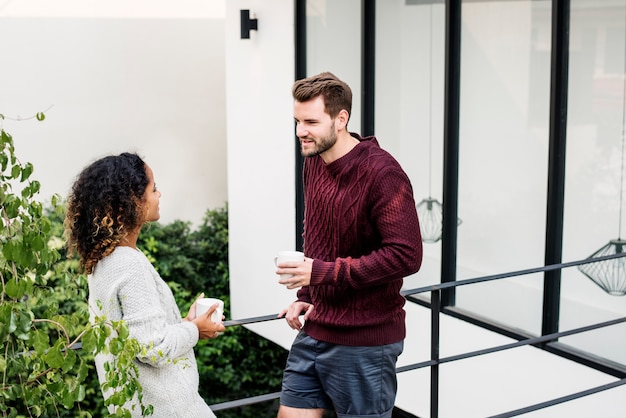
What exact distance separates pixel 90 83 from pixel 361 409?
6184mm

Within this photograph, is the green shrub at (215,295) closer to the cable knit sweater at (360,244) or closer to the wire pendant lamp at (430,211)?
the wire pendant lamp at (430,211)

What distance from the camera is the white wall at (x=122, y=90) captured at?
7.70 m

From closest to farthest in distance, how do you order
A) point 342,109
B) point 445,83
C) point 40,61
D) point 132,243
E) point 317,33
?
point 132,243
point 342,109
point 445,83
point 317,33
point 40,61

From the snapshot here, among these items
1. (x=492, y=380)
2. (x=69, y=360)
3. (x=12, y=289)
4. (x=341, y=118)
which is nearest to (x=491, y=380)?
(x=492, y=380)

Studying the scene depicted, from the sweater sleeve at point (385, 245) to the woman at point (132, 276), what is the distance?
1.28 ft

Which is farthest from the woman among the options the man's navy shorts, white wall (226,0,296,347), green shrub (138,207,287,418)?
green shrub (138,207,287,418)

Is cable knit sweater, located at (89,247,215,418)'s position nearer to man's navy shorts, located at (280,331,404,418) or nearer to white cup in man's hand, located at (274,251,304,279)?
white cup in man's hand, located at (274,251,304,279)

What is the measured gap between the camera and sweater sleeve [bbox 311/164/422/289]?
224cm

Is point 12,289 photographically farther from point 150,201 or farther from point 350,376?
point 350,376

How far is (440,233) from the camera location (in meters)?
5.45

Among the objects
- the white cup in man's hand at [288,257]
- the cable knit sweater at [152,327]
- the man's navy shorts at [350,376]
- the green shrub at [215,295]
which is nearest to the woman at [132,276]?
the cable knit sweater at [152,327]

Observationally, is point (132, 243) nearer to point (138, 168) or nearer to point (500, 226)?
point (138, 168)

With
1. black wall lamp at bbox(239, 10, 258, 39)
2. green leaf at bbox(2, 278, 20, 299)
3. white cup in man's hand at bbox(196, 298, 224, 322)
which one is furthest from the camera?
black wall lamp at bbox(239, 10, 258, 39)

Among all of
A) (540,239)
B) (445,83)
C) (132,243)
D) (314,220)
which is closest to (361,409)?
(314,220)
